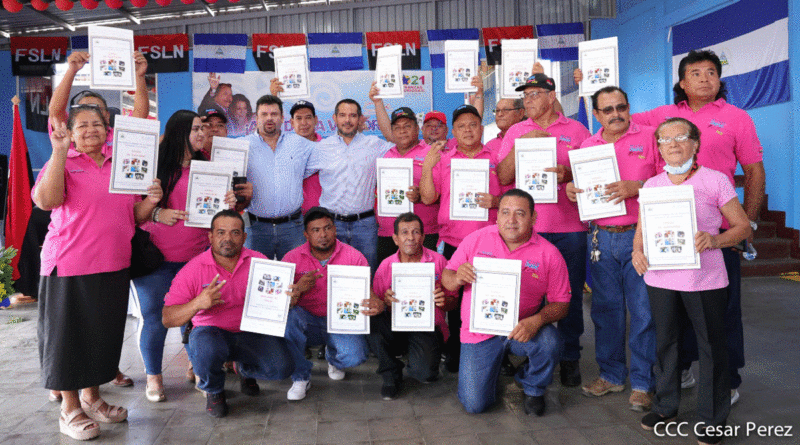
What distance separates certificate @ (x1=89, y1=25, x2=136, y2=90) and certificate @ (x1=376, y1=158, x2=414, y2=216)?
5.35 feet

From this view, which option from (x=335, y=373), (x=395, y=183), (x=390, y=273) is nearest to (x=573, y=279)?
(x=390, y=273)

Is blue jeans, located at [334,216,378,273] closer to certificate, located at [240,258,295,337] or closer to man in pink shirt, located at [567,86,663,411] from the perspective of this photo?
certificate, located at [240,258,295,337]

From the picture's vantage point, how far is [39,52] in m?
8.23

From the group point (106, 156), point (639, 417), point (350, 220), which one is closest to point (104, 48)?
point (106, 156)

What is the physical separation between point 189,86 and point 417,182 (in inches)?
288

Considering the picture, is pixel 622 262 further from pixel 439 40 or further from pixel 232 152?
pixel 439 40

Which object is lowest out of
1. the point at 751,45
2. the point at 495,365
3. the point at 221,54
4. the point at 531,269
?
the point at 495,365

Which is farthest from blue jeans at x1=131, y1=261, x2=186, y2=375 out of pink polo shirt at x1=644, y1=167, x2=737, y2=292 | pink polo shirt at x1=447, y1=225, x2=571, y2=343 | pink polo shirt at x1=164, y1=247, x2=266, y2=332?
pink polo shirt at x1=644, y1=167, x2=737, y2=292

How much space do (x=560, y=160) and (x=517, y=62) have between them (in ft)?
3.24

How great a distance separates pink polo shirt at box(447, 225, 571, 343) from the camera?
2992 millimetres

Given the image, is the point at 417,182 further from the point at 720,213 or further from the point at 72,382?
the point at 72,382

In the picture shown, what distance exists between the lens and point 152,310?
3271mm

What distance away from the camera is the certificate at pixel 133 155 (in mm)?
2828

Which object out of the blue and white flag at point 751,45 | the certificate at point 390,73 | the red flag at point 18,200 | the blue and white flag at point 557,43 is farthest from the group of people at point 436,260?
the blue and white flag at point 557,43
